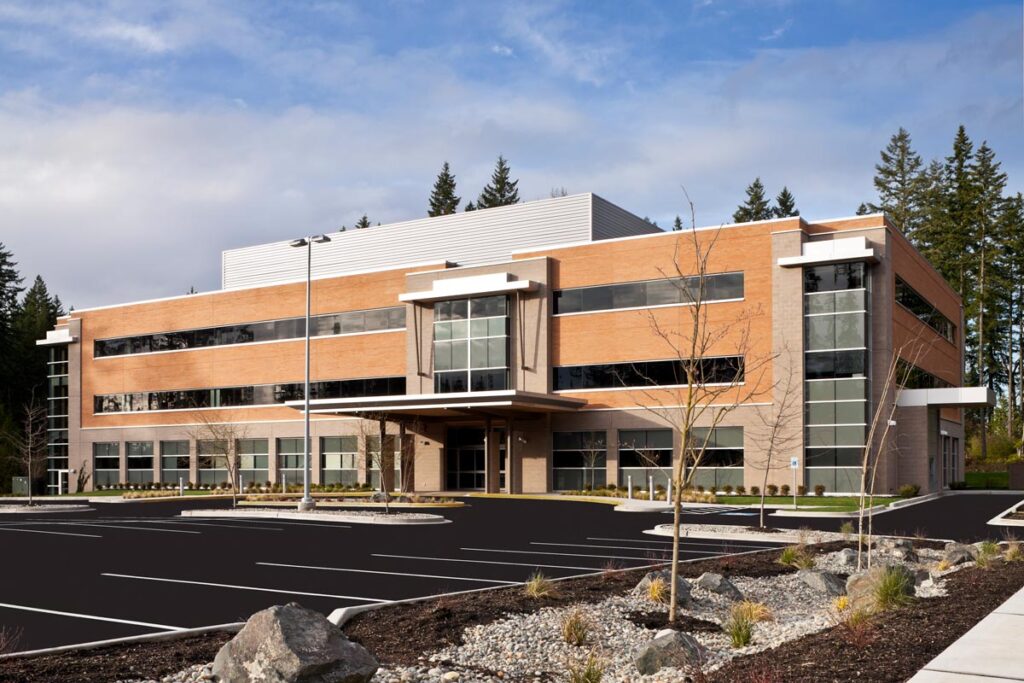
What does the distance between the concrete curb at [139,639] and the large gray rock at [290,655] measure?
6.85 ft

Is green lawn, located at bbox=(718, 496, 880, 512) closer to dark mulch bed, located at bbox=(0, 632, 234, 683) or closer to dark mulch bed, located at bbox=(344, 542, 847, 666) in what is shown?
dark mulch bed, located at bbox=(344, 542, 847, 666)

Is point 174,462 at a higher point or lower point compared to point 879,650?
lower

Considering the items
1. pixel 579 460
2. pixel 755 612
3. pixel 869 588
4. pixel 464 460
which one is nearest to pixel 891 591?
pixel 869 588

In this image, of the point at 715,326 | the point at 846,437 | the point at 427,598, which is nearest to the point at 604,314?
the point at 715,326

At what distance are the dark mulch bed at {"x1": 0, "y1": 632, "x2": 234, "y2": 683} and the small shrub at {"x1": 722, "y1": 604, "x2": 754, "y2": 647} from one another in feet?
16.9

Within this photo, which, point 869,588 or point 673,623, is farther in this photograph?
point 869,588

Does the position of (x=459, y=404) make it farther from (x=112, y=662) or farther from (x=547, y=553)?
(x=112, y=662)

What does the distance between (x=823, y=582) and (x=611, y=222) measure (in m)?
43.1

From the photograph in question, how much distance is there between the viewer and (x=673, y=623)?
11141 millimetres

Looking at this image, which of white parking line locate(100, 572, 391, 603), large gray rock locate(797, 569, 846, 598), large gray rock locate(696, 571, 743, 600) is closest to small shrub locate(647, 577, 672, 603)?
large gray rock locate(696, 571, 743, 600)

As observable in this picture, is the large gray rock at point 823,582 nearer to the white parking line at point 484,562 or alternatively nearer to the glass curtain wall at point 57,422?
the white parking line at point 484,562

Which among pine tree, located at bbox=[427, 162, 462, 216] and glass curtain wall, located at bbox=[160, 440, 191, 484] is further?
pine tree, located at bbox=[427, 162, 462, 216]

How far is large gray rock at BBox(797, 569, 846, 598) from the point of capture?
14195mm

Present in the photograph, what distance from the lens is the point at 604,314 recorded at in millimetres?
48219
